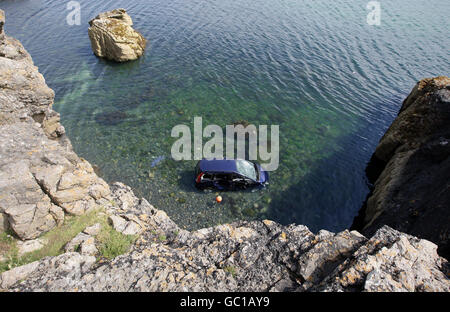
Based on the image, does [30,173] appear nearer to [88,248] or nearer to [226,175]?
[88,248]


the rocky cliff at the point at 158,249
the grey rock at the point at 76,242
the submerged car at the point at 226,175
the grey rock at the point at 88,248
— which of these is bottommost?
the submerged car at the point at 226,175

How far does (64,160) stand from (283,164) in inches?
591

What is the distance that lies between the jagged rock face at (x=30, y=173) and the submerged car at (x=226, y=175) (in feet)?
23.0

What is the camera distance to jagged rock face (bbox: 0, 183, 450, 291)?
24.0 feet

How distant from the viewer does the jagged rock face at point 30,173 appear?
9969mm

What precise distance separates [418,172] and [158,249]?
15.2 m

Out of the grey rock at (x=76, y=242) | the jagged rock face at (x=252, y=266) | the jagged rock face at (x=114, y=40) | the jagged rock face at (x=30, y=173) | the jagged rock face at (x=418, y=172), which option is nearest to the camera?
the jagged rock face at (x=252, y=266)

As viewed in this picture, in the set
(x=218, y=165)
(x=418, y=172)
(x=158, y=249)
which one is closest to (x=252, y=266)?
(x=158, y=249)

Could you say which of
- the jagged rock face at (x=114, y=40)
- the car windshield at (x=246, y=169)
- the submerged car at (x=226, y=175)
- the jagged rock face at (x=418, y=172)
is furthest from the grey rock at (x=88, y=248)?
the jagged rock face at (x=114, y=40)

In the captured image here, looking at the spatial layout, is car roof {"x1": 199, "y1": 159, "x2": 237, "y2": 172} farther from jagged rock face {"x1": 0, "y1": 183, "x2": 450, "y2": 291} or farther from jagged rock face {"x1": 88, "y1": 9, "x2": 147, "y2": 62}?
jagged rock face {"x1": 88, "y1": 9, "x2": 147, "y2": 62}

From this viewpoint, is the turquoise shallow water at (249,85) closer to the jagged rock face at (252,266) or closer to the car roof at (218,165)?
the car roof at (218,165)

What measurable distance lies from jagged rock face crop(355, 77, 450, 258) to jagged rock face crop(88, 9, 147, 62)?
3021 cm

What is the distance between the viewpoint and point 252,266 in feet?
30.7
